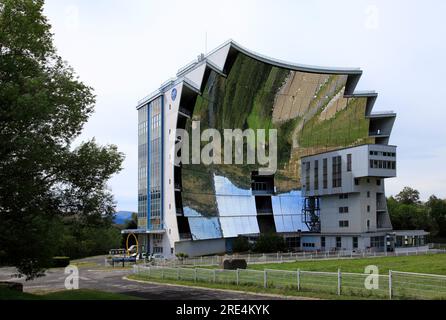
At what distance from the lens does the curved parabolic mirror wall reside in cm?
7738

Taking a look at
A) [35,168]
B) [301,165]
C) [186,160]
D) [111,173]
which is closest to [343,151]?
[301,165]

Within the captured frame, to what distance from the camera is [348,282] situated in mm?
22266

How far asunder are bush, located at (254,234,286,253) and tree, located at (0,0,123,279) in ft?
154

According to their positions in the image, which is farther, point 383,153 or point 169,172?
point 383,153

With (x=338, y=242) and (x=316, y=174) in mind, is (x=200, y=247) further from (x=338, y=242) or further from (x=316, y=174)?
(x=316, y=174)

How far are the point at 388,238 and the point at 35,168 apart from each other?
65.6 metres

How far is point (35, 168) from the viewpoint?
77.3ft

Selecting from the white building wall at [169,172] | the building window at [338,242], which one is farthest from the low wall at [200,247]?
the building window at [338,242]

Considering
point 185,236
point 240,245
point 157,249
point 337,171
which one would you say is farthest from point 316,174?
point 157,249

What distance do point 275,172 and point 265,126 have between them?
8.81 metres

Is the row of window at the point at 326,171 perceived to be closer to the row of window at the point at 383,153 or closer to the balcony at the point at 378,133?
the row of window at the point at 383,153

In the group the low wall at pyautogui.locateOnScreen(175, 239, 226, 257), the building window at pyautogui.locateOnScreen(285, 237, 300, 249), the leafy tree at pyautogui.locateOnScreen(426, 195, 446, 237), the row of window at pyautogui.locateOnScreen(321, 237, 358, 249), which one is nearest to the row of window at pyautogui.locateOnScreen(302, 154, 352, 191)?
the row of window at pyautogui.locateOnScreen(321, 237, 358, 249)

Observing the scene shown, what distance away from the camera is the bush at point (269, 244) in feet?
237
